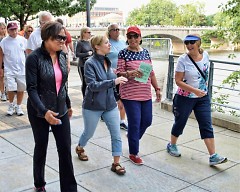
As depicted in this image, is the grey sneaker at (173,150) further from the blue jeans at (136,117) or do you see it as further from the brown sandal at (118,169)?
the brown sandal at (118,169)

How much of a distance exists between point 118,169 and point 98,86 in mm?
980

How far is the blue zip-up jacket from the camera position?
3.96m

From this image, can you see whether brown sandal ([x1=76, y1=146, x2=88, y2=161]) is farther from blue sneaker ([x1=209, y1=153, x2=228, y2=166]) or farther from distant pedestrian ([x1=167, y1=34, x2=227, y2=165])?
blue sneaker ([x1=209, y1=153, x2=228, y2=166])

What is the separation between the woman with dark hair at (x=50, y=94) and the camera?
10.3ft

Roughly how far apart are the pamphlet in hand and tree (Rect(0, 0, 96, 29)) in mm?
17064

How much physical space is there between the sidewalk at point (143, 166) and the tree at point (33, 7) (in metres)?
15.2

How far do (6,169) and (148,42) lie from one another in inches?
517

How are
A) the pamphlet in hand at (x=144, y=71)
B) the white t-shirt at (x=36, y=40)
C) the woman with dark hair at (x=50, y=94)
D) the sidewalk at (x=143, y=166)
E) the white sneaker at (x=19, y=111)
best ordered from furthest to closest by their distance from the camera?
the white sneaker at (x=19, y=111), the white t-shirt at (x=36, y=40), the pamphlet in hand at (x=144, y=71), the sidewalk at (x=143, y=166), the woman with dark hair at (x=50, y=94)

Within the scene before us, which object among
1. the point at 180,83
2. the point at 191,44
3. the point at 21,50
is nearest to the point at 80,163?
the point at 180,83

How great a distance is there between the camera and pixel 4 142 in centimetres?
529

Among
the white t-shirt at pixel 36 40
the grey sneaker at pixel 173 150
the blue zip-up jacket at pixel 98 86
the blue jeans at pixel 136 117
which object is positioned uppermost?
the white t-shirt at pixel 36 40

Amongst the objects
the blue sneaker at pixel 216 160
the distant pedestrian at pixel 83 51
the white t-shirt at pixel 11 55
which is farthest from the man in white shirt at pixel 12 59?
the blue sneaker at pixel 216 160

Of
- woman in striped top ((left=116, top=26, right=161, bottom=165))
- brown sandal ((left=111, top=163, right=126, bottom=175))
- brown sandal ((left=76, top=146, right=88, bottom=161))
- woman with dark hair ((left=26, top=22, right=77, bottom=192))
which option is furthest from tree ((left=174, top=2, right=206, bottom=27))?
woman with dark hair ((left=26, top=22, right=77, bottom=192))

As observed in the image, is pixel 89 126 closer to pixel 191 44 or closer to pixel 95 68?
pixel 95 68
